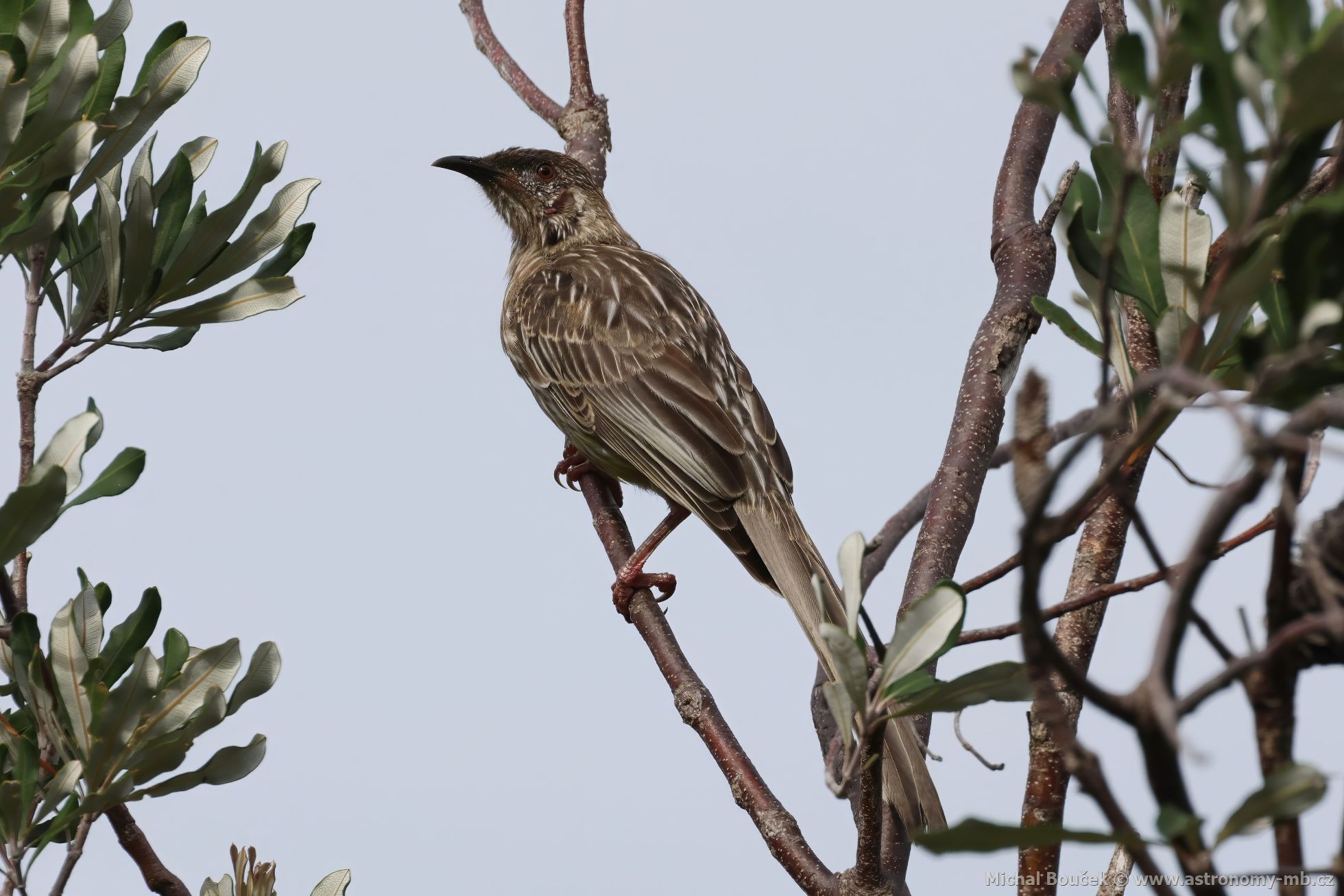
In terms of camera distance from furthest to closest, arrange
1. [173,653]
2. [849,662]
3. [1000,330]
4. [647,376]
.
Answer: [647,376] < [1000,330] < [173,653] < [849,662]

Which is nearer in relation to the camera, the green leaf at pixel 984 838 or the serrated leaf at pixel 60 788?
the green leaf at pixel 984 838

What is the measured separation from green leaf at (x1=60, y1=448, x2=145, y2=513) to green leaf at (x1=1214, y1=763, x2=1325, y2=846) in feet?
6.97

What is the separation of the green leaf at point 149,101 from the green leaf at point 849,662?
2.06 meters

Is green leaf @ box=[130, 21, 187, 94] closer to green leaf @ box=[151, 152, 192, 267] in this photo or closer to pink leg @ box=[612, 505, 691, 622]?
green leaf @ box=[151, 152, 192, 267]

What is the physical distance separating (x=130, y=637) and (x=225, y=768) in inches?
13.2

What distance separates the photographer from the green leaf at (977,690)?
72.6 inches

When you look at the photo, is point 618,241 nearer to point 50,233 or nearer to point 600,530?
point 600,530

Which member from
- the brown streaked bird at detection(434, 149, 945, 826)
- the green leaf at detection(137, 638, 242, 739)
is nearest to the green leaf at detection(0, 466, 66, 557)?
the green leaf at detection(137, 638, 242, 739)

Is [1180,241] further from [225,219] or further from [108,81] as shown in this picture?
[108,81]

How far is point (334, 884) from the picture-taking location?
2951 millimetres

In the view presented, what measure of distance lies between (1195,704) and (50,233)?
241 cm

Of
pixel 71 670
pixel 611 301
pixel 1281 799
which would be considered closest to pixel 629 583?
pixel 611 301

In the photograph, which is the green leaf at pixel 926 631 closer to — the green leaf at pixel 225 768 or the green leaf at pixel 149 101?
the green leaf at pixel 225 768

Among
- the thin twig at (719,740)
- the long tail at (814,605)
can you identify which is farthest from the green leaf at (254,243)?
the thin twig at (719,740)
